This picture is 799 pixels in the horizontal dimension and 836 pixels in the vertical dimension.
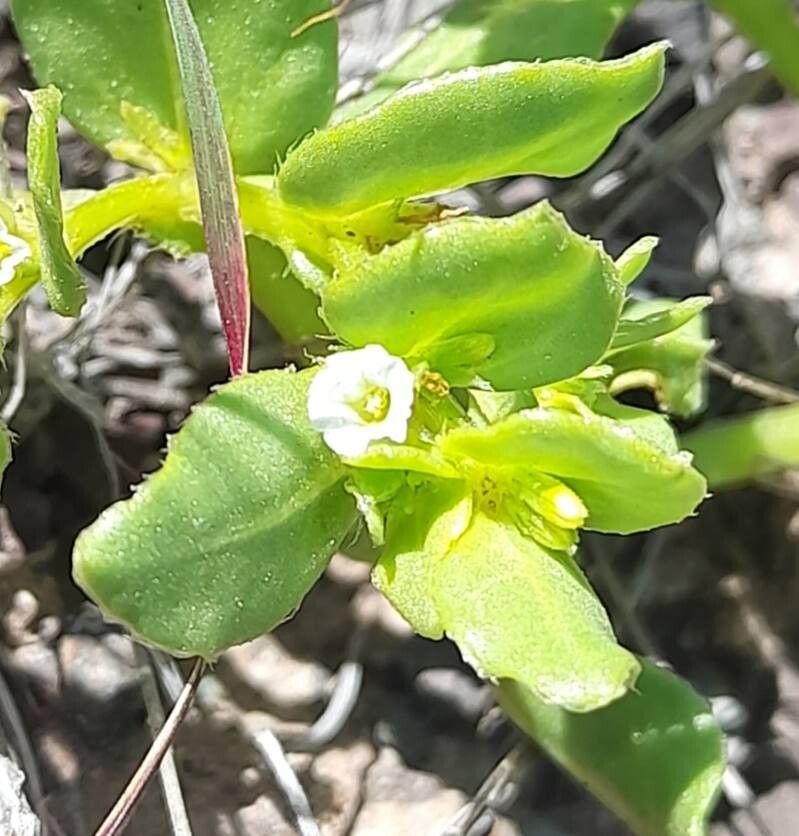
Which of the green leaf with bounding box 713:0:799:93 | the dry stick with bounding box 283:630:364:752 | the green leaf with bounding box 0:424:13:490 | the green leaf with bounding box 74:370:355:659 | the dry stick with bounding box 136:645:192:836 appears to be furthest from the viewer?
the green leaf with bounding box 713:0:799:93

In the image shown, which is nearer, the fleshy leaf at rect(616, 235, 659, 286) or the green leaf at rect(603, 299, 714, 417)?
the fleshy leaf at rect(616, 235, 659, 286)

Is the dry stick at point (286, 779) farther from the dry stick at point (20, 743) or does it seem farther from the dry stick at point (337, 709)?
the dry stick at point (20, 743)

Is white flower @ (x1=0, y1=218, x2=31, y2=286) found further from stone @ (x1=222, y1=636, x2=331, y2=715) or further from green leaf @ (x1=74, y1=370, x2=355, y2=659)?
stone @ (x1=222, y1=636, x2=331, y2=715)

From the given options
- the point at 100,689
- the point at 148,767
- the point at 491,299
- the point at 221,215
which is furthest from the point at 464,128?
the point at 100,689

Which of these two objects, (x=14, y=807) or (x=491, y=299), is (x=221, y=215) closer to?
(x=491, y=299)

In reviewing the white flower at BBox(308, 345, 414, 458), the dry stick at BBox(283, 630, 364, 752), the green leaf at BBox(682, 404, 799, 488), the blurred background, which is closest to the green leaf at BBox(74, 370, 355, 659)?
the white flower at BBox(308, 345, 414, 458)

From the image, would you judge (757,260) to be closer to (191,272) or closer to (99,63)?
(191,272)
